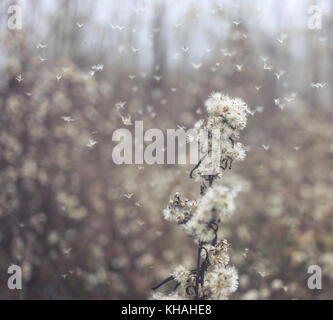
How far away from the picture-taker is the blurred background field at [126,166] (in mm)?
4395

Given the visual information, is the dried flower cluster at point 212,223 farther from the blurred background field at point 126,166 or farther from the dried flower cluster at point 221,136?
the blurred background field at point 126,166

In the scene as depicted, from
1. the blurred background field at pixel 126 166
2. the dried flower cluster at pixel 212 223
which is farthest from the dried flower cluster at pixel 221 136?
the blurred background field at pixel 126 166

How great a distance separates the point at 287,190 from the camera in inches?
247

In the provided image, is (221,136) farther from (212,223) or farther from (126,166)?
(126,166)

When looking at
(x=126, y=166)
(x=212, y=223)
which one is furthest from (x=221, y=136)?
(x=126, y=166)

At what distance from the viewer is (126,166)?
589 cm

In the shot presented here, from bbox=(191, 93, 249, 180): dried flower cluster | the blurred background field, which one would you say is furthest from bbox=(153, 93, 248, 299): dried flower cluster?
the blurred background field

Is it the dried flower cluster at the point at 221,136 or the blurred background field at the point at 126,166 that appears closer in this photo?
the dried flower cluster at the point at 221,136

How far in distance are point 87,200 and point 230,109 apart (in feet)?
12.8

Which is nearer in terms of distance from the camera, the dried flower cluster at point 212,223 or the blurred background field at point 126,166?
the dried flower cluster at point 212,223
